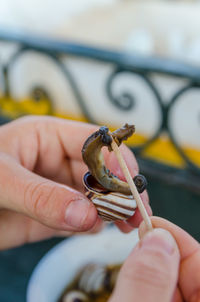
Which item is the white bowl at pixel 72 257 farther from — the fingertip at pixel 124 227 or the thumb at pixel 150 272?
the thumb at pixel 150 272

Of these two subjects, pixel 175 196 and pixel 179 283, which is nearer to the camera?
pixel 179 283

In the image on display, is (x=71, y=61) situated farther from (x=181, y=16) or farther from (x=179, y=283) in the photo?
(x=181, y=16)

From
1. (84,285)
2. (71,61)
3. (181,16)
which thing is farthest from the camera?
(181,16)

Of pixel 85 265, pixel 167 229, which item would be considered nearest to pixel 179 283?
pixel 167 229

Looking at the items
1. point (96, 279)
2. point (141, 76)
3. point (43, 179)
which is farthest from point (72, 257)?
point (141, 76)

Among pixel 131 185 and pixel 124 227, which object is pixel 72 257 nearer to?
pixel 124 227

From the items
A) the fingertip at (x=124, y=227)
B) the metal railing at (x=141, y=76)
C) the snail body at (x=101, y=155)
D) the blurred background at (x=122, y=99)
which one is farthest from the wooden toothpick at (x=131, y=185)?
the metal railing at (x=141, y=76)
